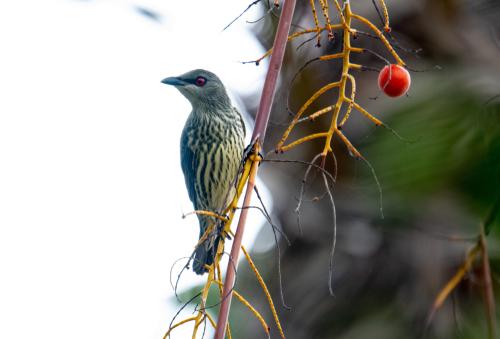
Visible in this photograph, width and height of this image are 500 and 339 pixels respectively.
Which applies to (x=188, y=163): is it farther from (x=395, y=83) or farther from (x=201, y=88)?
(x=395, y=83)

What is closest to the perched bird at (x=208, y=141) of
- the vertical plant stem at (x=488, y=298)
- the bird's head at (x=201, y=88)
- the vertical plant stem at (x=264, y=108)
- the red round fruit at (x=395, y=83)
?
the bird's head at (x=201, y=88)

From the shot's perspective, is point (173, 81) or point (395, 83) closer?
point (395, 83)

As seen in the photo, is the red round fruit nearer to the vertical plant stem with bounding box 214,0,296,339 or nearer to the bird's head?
the vertical plant stem with bounding box 214,0,296,339

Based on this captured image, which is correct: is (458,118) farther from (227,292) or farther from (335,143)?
(335,143)

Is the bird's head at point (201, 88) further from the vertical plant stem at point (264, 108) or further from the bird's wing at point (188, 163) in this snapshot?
the vertical plant stem at point (264, 108)

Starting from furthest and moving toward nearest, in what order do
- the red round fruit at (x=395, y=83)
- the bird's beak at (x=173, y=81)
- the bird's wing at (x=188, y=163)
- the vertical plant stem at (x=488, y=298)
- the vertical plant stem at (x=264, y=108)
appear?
1. the bird's wing at (x=188, y=163)
2. the bird's beak at (x=173, y=81)
3. the red round fruit at (x=395, y=83)
4. the vertical plant stem at (x=264, y=108)
5. the vertical plant stem at (x=488, y=298)

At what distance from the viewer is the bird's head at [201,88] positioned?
4.03m

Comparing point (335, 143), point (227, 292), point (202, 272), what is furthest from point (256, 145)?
point (335, 143)

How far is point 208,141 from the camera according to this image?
4.00 metres

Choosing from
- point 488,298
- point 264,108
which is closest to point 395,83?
point 264,108

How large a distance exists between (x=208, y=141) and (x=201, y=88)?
1.14 feet

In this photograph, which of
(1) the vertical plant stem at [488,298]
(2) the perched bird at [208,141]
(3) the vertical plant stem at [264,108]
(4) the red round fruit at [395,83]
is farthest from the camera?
(2) the perched bird at [208,141]

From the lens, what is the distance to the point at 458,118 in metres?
1.81

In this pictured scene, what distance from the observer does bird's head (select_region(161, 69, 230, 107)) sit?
4027 mm
